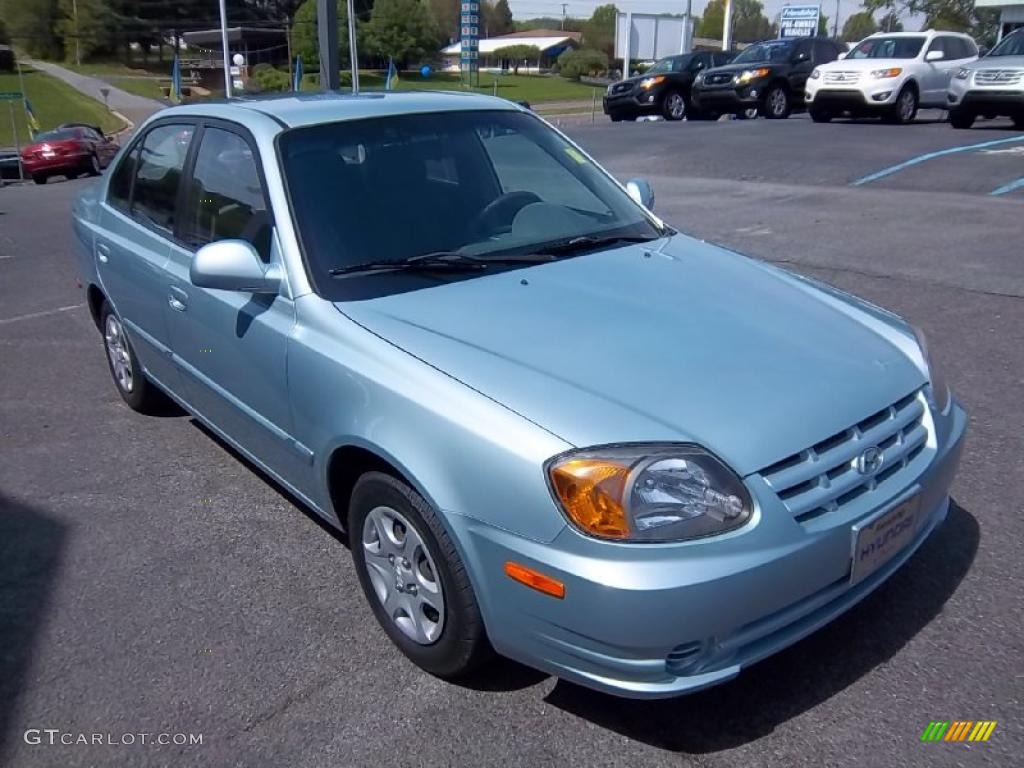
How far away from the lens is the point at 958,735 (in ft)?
8.61

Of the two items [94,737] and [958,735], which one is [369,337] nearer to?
[94,737]

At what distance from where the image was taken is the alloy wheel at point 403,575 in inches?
113

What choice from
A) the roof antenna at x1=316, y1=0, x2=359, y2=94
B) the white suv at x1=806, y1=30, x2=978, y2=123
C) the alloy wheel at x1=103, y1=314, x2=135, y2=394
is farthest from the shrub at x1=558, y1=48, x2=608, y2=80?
the alloy wheel at x1=103, y1=314, x2=135, y2=394

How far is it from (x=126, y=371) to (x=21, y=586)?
1.89 meters

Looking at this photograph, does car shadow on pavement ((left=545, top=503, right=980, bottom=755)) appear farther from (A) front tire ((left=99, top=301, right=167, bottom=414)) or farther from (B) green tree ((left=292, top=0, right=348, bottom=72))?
(B) green tree ((left=292, top=0, right=348, bottom=72))

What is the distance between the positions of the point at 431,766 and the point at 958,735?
4.71 feet

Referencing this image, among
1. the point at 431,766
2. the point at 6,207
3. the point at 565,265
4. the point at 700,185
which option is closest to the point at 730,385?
the point at 565,265

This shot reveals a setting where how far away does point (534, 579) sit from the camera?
2.46 meters

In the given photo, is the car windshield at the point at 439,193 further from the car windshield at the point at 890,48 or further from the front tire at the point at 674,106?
the front tire at the point at 674,106

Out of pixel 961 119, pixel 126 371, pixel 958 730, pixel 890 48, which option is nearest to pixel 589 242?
pixel 958 730

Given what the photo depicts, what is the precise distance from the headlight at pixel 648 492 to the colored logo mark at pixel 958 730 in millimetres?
858

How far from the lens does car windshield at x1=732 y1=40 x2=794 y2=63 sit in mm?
21156

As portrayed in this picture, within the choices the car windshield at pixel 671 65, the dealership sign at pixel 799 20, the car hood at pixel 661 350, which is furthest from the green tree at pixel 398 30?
the car hood at pixel 661 350

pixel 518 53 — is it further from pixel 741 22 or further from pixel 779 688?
pixel 779 688
